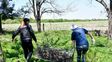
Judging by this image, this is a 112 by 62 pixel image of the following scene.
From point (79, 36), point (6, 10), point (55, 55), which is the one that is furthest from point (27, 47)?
point (6, 10)

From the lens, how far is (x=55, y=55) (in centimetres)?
1333

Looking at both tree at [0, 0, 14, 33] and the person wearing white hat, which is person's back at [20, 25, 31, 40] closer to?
the person wearing white hat

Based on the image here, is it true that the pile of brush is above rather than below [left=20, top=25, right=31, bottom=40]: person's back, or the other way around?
below

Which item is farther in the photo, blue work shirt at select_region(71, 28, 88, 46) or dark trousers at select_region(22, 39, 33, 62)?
dark trousers at select_region(22, 39, 33, 62)

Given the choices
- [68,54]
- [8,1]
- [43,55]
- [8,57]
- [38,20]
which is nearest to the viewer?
[68,54]

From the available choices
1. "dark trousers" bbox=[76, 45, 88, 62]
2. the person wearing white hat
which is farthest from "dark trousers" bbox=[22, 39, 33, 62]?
"dark trousers" bbox=[76, 45, 88, 62]

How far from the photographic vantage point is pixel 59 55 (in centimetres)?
1296

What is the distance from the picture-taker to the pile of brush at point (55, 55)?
12.4m

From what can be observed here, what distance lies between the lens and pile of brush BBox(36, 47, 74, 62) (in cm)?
1239

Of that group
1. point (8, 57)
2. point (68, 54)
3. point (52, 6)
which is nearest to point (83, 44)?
point (68, 54)

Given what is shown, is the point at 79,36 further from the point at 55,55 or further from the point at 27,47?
the point at 27,47

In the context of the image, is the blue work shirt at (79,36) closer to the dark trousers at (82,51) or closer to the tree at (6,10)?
the dark trousers at (82,51)

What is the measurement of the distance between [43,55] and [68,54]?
182 cm

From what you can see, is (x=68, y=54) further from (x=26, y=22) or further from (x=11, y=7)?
(x=11, y=7)
